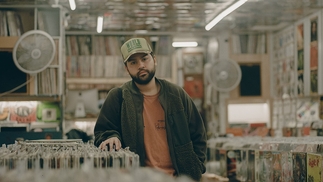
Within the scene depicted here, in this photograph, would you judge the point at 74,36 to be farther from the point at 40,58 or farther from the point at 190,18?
the point at 40,58

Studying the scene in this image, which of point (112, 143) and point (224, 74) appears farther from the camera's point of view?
point (224, 74)

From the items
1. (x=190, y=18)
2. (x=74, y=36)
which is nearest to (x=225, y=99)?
(x=190, y=18)

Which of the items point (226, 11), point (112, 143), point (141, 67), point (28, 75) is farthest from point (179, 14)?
point (112, 143)

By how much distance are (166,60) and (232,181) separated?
14.4 ft

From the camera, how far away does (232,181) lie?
6.79 m

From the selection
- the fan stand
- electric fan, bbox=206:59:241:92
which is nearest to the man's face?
the fan stand

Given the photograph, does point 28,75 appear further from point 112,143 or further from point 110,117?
point 112,143

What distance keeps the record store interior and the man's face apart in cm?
131

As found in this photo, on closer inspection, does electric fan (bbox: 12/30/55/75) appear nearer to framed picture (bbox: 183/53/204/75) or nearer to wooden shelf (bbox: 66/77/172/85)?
wooden shelf (bbox: 66/77/172/85)

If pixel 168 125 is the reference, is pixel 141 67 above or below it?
above

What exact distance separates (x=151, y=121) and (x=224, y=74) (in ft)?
24.5

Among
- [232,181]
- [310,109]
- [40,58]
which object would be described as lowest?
[232,181]

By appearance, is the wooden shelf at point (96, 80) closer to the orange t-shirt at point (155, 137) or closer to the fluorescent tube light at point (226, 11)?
the fluorescent tube light at point (226, 11)

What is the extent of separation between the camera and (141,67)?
11.2 ft
